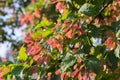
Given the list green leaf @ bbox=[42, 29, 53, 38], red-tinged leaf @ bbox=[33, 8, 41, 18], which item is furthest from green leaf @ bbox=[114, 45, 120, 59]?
red-tinged leaf @ bbox=[33, 8, 41, 18]

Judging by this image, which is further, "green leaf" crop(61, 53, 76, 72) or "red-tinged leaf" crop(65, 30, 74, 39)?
"red-tinged leaf" crop(65, 30, 74, 39)

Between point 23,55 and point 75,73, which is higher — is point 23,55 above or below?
above

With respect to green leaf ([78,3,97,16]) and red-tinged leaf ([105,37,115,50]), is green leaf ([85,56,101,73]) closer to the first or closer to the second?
red-tinged leaf ([105,37,115,50])

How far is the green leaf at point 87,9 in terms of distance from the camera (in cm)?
263

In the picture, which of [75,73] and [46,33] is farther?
[46,33]

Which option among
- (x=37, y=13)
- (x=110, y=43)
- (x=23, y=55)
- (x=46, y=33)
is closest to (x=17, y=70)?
(x=23, y=55)

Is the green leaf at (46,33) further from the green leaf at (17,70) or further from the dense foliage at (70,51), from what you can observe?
the green leaf at (17,70)

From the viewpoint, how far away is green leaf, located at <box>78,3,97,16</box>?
2633 mm

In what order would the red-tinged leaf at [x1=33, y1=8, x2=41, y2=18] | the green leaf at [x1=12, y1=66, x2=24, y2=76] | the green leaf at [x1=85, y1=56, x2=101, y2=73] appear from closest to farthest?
the green leaf at [x1=85, y1=56, x2=101, y2=73] < the green leaf at [x1=12, y1=66, x2=24, y2=76] < the red-tinged leaf at [x1=33, y1=8, x2=41, y2=18]

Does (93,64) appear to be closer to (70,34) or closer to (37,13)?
(70,34)

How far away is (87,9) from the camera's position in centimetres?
264

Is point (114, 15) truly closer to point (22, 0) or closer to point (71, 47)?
point (71, 47)

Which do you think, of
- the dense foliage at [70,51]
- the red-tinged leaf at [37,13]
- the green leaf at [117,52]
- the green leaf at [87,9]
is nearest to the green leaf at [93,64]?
the dense foliage at [70,51]

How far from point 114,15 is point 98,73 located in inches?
33.9
